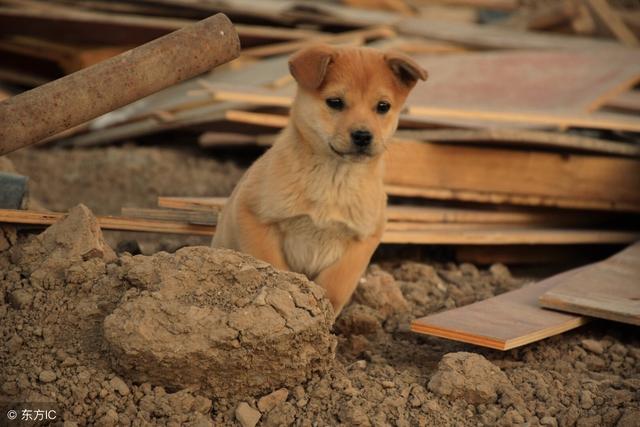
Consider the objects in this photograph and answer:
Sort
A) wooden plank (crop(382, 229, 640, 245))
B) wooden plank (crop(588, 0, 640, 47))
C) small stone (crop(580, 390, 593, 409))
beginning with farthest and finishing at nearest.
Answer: wooden plank (crop(588, 0, 640, 47)), wooden plank (crop(382, 229, 640, 245)), small stone (crop(580, 390, 593, 409))

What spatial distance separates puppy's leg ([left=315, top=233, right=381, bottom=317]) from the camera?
15.4 ft

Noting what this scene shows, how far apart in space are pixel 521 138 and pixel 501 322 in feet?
6.58

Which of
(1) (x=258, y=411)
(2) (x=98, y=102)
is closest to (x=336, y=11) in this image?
(2) (x=98, y=102)

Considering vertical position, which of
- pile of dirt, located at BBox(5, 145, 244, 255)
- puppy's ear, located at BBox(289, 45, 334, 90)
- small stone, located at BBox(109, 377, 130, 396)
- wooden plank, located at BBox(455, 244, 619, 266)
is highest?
puppy's ear, located at BBox(289, 45, 334, 90)

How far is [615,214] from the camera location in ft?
23.1

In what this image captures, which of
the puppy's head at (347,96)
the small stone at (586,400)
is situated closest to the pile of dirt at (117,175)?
the puppy's head at (347,96)

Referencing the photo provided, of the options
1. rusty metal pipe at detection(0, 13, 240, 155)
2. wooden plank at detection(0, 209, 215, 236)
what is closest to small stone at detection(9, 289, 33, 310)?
wooden plank at detection(0, 209, 215, 236)

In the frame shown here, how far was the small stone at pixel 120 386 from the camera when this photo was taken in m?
3.64

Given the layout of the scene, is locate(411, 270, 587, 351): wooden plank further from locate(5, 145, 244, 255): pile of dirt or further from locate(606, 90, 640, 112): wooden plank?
locate(606, 90, 640, 112): wooden plank

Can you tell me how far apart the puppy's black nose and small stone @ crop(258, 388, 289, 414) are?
1277mm

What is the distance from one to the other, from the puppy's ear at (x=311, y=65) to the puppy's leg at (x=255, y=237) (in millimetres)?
701

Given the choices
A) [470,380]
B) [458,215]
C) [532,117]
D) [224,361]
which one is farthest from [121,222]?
[532,117]

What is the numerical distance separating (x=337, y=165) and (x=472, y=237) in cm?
179

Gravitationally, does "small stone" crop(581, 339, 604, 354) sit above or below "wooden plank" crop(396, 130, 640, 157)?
below
